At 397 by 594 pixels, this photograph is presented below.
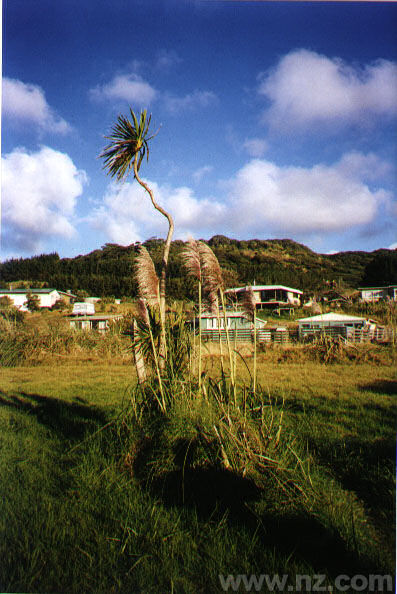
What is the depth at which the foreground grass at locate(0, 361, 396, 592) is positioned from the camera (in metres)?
2.04

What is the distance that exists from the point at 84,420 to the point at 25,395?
11.5 feet

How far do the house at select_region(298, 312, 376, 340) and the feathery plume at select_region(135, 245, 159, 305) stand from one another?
51.0 ft

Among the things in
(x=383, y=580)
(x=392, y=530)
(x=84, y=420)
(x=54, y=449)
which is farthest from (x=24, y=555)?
(x=84, y=420)

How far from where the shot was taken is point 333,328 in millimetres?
19516

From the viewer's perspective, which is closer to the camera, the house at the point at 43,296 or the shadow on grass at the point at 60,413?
the shadow on grass at the point at 60,413

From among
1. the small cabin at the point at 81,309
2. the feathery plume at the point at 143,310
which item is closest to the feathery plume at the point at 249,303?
the feathery plume at the point at 143,310

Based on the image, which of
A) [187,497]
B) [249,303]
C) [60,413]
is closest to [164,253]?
[249,303]

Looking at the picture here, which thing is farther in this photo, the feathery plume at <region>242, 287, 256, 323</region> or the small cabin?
the small cabin

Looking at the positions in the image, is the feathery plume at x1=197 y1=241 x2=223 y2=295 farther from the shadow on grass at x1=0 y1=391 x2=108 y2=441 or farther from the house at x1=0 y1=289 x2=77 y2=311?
the house at x1=0 y1=289 x2=77 y2=311

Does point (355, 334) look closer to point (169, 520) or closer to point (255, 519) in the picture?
point (255, 519)

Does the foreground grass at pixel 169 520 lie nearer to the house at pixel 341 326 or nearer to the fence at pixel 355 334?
the fence at pixel 355 334

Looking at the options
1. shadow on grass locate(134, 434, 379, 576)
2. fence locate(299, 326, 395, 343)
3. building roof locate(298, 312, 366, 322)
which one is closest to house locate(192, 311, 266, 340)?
shadow on grass locate(134, 434, 379, 576)

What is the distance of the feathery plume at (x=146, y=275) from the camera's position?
3.68 meters

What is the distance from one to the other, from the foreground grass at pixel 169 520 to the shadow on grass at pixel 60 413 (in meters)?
0.34
